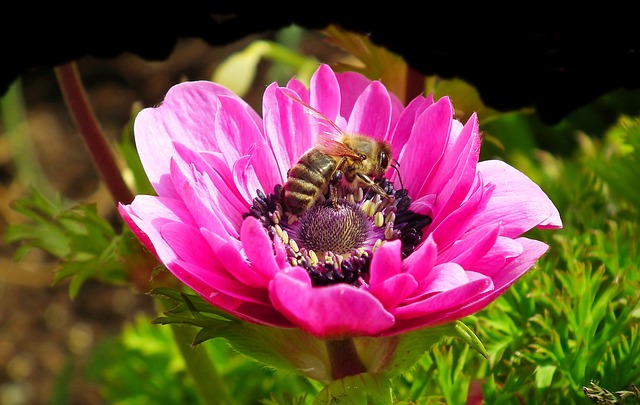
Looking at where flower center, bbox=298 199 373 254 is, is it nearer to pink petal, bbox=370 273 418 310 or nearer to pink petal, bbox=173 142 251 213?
pink petal, bbox=173 142 251 213

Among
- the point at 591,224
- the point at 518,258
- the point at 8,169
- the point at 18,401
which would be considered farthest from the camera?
the point at 8,169

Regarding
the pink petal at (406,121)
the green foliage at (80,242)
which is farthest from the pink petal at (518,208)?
the green foliage at (80,242)

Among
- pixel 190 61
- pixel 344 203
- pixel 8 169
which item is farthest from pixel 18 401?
pixel 344 203

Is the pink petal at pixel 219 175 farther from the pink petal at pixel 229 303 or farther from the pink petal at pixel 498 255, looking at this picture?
the pink petal at pixel 498 255

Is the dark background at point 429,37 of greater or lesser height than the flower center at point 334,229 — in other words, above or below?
above

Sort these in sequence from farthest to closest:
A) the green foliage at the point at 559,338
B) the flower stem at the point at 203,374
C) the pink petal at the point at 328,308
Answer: the flower stem at the point at 203,374, the green foliage at the point at 559,338, the pink petal at the point at 328,308

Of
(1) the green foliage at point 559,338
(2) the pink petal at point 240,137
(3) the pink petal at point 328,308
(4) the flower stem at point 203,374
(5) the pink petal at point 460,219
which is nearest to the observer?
(3) the pink petal at point 328,308

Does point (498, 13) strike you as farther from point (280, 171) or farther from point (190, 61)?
point (190, 61)
